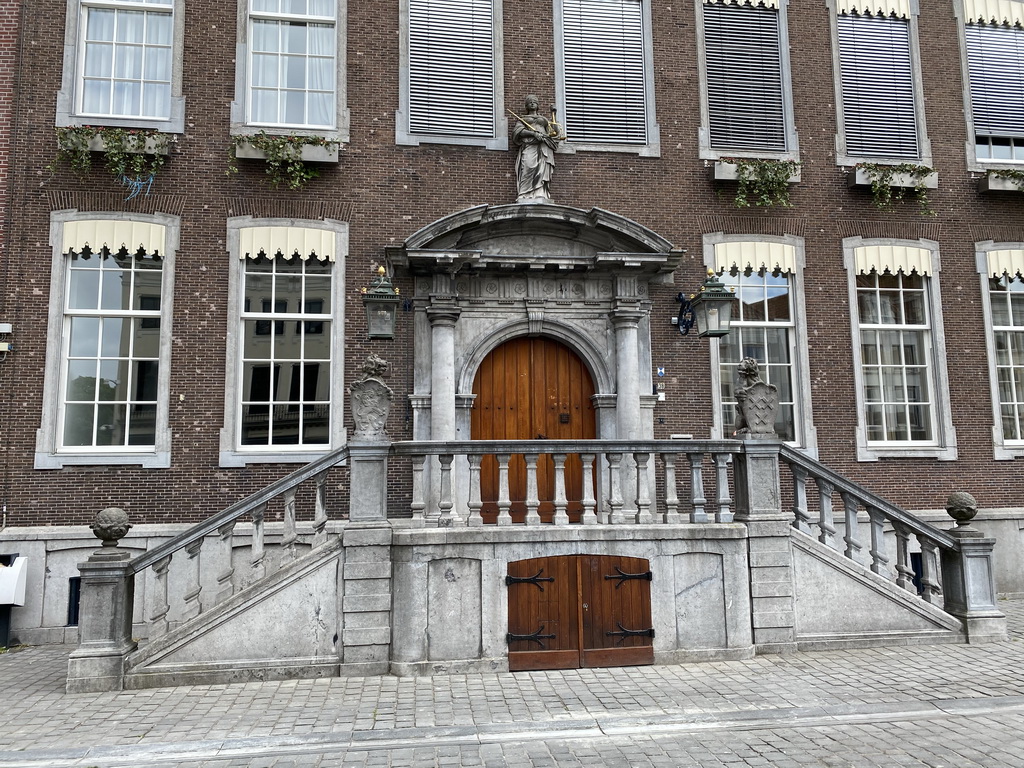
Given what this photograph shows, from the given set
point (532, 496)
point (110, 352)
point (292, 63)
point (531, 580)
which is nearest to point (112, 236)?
point (110, 352)

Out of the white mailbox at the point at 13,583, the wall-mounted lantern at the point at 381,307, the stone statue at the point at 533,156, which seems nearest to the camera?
the white mailbox at the point at 13,583

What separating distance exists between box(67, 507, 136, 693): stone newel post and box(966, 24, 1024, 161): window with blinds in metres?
13.1

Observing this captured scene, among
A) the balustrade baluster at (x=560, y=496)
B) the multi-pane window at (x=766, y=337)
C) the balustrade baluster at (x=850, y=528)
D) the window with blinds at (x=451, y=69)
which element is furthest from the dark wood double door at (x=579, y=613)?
the window with blinds at (x=451, y=69)

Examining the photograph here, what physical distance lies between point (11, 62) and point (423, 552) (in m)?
8.52

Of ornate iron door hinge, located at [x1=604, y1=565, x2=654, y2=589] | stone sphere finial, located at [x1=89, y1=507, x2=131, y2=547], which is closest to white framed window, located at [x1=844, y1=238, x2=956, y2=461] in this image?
ornate iron door hinge, located at [x1=604, y1=565, x2=654, y2=589]

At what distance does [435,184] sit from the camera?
9.97 metres

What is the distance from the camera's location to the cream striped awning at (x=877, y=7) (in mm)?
11258

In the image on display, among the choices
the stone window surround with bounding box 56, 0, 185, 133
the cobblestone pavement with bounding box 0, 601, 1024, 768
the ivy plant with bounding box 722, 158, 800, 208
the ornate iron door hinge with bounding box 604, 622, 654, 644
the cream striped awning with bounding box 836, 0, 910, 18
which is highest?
the cream striped awning with bounding box 836, 0, 910, 18

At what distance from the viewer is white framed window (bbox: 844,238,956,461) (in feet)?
34.7

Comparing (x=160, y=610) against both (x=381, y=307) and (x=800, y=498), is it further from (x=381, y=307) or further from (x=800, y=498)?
(x=800, y=498)

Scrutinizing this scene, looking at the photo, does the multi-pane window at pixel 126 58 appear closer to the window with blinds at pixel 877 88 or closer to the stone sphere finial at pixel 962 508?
the window with blinds at pixel 877 88

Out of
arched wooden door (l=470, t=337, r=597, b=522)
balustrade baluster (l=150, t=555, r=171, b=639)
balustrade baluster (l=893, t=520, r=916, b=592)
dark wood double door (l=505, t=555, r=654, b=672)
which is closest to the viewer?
balustrade baluster (l=150, t=555, r=171, b=639)

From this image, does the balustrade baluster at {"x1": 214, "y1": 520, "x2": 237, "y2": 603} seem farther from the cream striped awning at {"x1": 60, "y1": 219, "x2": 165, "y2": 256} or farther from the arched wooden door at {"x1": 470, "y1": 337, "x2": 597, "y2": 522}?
the cream striped awning at {"x1": 60, "y1": 219, "x2": 165, "y2": 256}

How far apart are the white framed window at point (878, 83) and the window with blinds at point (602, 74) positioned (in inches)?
124
